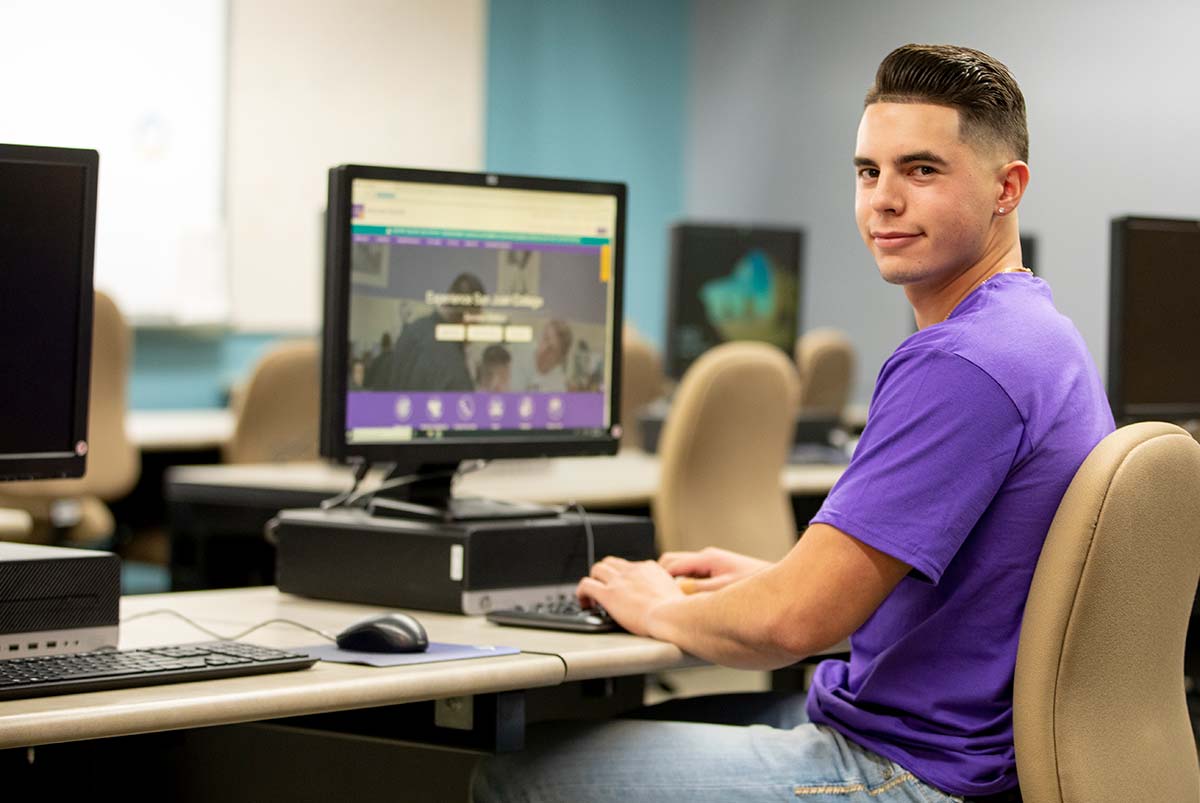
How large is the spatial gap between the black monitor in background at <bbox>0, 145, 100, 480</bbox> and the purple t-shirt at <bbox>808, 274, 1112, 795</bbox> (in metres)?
0.86

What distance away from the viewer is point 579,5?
782cm

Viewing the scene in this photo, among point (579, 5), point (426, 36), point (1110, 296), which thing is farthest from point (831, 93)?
point (1110, 296)

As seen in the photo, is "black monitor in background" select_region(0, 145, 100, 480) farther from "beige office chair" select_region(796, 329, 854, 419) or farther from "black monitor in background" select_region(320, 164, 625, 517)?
"beige office chair" select_region(796, 329, 854, 419)

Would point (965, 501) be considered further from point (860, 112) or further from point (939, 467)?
point (860, 112)

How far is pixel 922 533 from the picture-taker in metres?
1.55

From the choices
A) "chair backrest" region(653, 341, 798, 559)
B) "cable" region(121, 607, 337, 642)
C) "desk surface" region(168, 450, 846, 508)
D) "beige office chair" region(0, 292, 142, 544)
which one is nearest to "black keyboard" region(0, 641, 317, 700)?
"cable" region(121, 607, 337, 642)

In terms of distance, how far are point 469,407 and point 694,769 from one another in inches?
28.3

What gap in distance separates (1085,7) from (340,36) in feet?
9.99

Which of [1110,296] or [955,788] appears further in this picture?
[1110,296]

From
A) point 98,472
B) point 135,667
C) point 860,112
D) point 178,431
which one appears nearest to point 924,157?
point 135,667

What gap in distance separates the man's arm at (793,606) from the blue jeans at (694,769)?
9cm

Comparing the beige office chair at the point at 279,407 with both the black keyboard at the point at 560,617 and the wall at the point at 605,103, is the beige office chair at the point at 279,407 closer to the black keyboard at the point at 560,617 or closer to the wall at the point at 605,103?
the black keyboard at the point at 560,617

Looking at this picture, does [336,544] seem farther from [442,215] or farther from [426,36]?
[426,36]

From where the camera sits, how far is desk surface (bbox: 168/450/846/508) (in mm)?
3248
